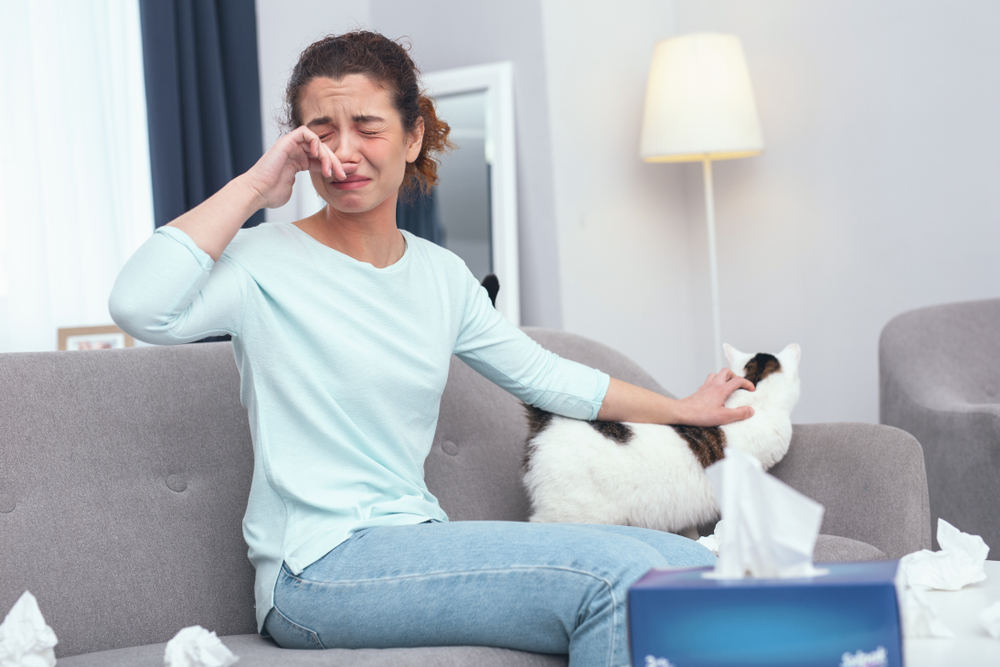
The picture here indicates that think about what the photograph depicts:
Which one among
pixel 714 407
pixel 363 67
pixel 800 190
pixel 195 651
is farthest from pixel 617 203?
pixel 195 651

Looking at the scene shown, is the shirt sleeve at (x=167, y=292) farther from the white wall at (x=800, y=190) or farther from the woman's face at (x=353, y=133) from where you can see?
the white wall at (x=800, y=190)

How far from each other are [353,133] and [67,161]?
5.30ft

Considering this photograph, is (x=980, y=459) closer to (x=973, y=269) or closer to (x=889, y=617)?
(x=973, y=269)

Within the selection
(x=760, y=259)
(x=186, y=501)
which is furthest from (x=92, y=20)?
(x=760, y=259)

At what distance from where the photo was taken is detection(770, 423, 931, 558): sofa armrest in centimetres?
145

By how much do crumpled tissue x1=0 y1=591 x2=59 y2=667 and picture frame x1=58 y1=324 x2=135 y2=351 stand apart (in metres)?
1.44

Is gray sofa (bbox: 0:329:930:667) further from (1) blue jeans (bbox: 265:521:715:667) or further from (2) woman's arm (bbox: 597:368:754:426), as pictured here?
(2) woman's arm (bbox: 597:368:754:426)

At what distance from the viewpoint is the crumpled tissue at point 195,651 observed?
3.21ft

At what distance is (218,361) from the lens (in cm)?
145

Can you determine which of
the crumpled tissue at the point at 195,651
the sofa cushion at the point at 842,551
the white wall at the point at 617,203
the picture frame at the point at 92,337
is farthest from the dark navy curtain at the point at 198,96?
the sofa cushion at the point at 842,551

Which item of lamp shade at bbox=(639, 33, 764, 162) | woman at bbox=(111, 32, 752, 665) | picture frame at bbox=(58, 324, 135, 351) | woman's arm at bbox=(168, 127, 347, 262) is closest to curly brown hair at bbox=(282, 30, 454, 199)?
woman at bbox=(111, 32, 752, 665)

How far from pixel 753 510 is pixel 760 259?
8.80 feet

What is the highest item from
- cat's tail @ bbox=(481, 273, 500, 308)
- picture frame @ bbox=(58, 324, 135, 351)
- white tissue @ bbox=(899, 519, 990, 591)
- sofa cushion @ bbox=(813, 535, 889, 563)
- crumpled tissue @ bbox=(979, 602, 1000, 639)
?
cat's tail @ bbox=(481, 273, 500, 308)

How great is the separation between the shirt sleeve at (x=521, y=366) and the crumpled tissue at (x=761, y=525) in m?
0.84
